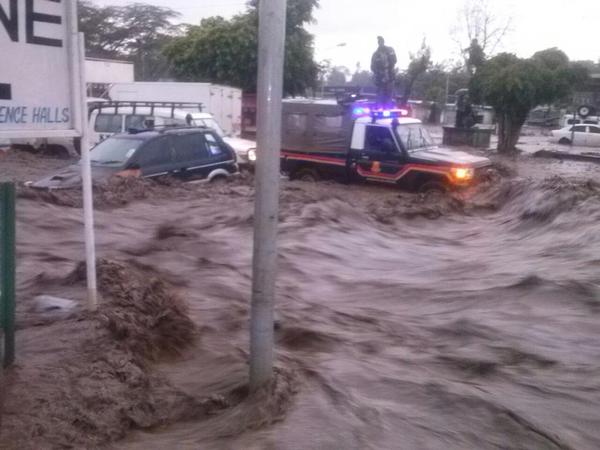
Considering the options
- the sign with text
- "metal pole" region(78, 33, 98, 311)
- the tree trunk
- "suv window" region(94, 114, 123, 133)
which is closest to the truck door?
"suv window" region(94, 114, 123, 133)

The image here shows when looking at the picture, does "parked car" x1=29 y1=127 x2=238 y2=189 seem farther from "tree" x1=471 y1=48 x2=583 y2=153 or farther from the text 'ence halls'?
"tree" x1=471 y1=48 x2=583 y2=153

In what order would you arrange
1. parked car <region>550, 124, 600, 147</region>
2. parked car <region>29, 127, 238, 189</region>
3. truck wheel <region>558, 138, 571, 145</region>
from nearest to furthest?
1. parked car <region>29, 127, 238, 189</region>
2. parked car <region>550, 124, 600, 147</region>
3. truck wheel <region>558, 138, 571, 145</region>

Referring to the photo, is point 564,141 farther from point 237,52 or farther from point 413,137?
point 413,137

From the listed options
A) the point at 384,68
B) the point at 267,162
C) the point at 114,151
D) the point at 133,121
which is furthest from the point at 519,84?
the point at 267,162

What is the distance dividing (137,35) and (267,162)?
158ft

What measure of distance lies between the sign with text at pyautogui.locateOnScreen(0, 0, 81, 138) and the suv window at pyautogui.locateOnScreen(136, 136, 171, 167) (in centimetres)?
861

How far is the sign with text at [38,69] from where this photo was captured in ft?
14.9

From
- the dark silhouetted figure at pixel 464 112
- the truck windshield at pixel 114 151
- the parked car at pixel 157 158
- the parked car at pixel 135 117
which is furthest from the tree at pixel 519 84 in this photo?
the truck windshield at pixel 114 151

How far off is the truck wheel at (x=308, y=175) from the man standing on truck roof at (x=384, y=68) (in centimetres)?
204

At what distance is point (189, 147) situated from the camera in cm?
1441

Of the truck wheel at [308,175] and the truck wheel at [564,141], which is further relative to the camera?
the truck wheel at [564,141]

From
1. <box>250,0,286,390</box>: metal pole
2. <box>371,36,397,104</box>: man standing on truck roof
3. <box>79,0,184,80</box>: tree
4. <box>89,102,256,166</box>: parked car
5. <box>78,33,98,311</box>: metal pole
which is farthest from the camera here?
<box>79,0,184,80</box>: tree

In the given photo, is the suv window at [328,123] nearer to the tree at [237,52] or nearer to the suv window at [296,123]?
the suv window at [296,123]

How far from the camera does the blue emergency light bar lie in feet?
51.9
